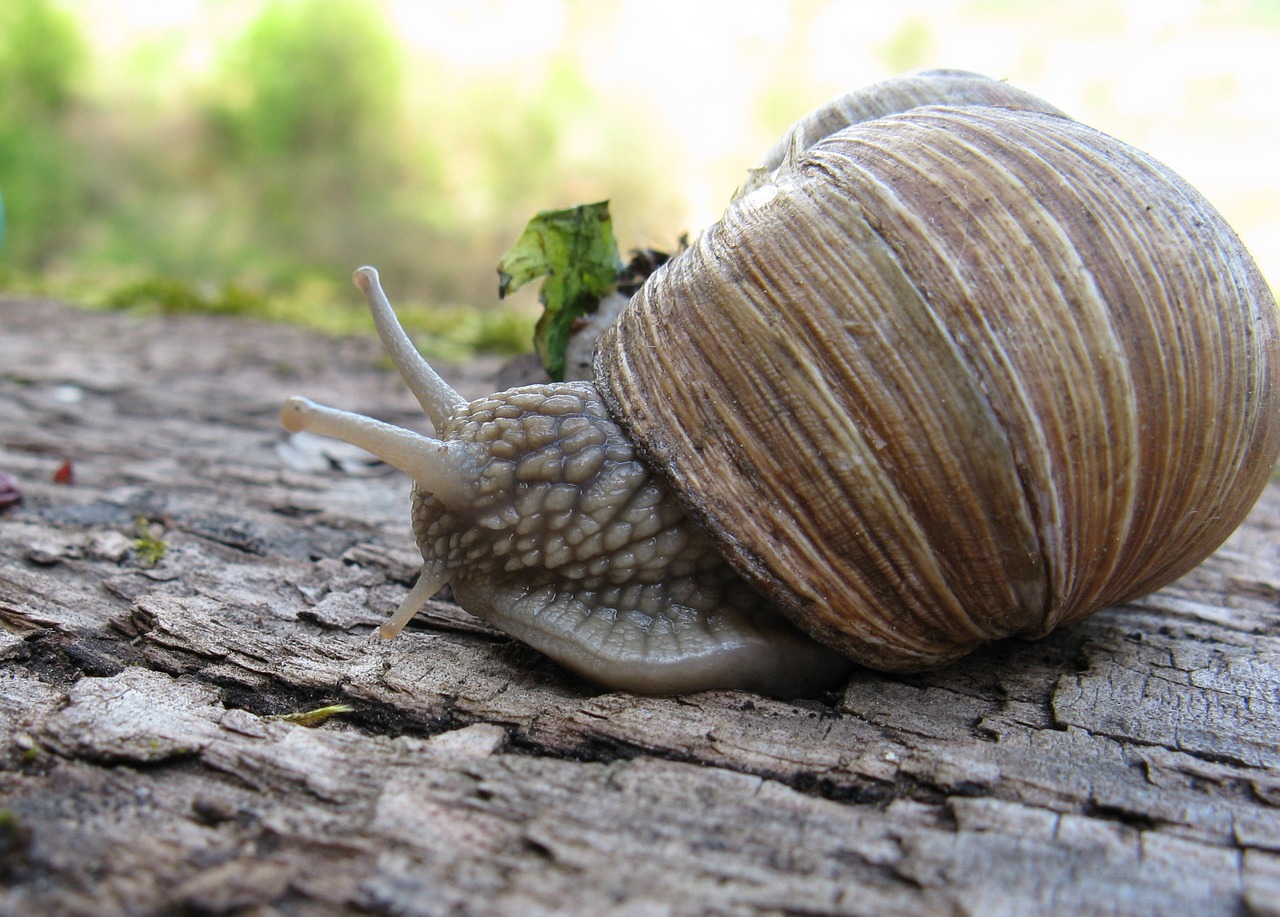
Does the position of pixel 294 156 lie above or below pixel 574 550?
above

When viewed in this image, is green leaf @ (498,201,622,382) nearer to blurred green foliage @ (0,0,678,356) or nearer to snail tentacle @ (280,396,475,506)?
snail tentacle @ (280,396,475,506)

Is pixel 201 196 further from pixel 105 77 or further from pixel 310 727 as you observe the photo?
pixel 310 727

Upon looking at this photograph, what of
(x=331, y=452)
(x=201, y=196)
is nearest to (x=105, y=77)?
(x=201, y=196)

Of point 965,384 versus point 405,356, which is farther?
point 405,356

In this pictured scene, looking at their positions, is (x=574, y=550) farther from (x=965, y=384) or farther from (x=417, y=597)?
(x=965, y=384)

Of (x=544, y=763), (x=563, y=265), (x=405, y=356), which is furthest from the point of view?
(x=563, y=265)

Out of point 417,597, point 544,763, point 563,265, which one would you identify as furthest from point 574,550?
point 563,265

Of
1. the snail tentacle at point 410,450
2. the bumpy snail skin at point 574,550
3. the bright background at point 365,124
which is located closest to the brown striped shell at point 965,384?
the bumpy snail skin at point 574,550

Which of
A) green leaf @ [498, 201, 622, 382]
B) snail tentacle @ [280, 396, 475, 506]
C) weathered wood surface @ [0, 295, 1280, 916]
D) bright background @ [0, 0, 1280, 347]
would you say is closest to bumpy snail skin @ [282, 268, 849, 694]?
snail tentacle @ [280, 396, 475, 506]

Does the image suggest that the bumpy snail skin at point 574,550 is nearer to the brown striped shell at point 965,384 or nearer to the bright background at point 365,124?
the brown striped shell at point 965,384

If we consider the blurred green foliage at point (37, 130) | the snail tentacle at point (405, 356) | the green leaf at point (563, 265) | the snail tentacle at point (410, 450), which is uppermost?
the blurred green foliage at point (37, 130)
